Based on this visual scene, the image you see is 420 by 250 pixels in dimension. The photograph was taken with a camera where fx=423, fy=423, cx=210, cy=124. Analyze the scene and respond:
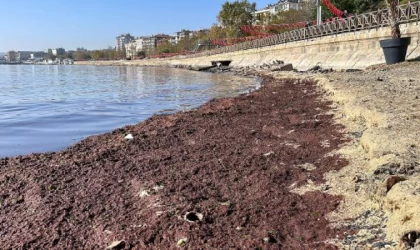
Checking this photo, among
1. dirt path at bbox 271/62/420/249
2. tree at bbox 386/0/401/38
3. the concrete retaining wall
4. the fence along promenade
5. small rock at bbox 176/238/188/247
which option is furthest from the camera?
the fence along promenade

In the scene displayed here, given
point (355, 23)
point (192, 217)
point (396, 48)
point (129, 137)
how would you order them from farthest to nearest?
1. point (355, 23)
2. point (396, 48)
3. point (129, 137)
4. point (192, 217)

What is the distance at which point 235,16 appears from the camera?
10800 centimetres

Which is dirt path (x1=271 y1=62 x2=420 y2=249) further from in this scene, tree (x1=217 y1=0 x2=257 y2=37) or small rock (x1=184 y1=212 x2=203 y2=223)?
tree (x1=217 y1=0 x2=257 y2=37)

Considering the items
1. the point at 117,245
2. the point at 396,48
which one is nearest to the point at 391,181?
the point at 117,245

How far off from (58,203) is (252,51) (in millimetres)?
60085

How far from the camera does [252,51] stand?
63125mm

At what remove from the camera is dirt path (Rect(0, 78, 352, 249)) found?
3.63 meters

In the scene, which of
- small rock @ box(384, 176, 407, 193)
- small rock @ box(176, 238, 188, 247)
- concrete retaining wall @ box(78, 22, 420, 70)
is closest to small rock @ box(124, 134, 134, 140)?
small rock @ box(176, 238, 188, 247)

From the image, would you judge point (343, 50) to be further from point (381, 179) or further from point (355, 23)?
point (381, 179)

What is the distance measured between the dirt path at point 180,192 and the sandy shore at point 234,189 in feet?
0.05

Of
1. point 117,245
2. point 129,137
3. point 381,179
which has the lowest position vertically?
point 117,245

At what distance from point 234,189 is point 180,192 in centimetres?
61

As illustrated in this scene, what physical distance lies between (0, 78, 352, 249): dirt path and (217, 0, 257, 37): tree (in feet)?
332

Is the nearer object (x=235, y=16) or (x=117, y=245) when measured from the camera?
(x=117, y=245)
